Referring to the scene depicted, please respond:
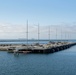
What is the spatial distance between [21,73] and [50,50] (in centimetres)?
4704

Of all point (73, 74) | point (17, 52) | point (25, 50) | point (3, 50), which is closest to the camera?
point (73, 74)

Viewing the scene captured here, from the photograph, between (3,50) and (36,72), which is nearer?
(36,72)

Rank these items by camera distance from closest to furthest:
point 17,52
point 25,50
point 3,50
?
point 17,52
point 25,50
point 3,50

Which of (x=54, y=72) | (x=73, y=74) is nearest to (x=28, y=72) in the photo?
(x=54, y=72)

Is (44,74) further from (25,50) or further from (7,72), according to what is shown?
(25,50)

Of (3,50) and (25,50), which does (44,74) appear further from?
(3,50)

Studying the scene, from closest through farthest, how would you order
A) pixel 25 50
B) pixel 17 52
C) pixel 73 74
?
pixel 73 74 < pixel 17 52 < pixel 25 50

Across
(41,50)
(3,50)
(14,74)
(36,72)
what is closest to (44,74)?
(36,72)

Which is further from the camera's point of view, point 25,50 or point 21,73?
point 25,50

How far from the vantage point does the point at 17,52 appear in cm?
8006

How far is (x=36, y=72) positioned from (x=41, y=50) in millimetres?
41103

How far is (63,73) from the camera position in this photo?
4369 cm

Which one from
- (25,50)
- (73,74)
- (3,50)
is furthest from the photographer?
(3,50)

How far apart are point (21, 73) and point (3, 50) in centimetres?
5487
